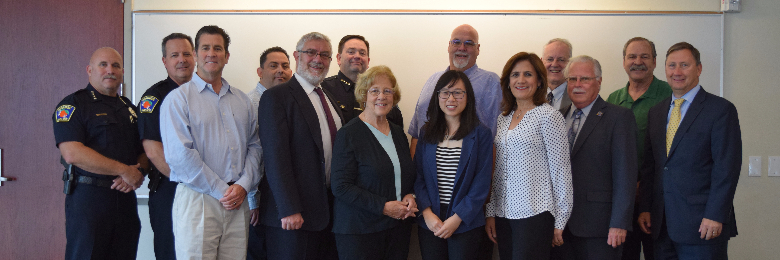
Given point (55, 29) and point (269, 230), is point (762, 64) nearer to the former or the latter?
point (269, 230)

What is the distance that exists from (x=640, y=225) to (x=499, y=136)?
42.6 inches

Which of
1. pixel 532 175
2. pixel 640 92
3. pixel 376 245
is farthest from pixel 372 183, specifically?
pixel 640 92

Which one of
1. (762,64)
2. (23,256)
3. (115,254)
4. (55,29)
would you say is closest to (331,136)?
(115,254)

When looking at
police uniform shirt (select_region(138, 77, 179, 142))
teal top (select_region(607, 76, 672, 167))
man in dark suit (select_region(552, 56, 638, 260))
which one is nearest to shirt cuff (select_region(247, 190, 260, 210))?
police uniform shirt (select_region(138, 77, 179, 142))

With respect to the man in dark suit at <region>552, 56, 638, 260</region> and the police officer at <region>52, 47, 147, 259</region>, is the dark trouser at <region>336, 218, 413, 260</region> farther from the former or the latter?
the police officer at <region>52, 47, 147, 259</region>

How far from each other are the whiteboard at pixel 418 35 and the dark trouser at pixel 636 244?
1.30 metres

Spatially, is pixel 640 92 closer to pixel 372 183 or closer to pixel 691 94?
pixel 691 94

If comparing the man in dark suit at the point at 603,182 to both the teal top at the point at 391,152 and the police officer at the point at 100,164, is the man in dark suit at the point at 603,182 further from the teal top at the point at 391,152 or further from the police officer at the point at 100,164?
the police officer at the point at 100,164

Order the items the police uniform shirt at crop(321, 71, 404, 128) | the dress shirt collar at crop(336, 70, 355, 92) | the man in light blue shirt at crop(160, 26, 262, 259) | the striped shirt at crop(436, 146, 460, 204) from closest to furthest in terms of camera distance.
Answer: the man in light blue shirt at crop(160, 26, 262, 259) → the striped shirt at crop(436, 146, 460, 204) → the police uniform shirt at crop(321, 71, 404, 128) → the dress shirt collar at crop(336, 70, 355, 92)

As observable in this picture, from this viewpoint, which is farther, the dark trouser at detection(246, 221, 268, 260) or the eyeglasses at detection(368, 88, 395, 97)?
the dark trouser at detection(246, 221, 268, 260)

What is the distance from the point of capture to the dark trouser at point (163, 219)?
91.7 inches

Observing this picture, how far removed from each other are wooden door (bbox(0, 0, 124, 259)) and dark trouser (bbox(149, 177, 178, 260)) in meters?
1.72

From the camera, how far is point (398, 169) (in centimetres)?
226

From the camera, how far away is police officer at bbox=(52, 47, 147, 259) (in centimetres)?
242
